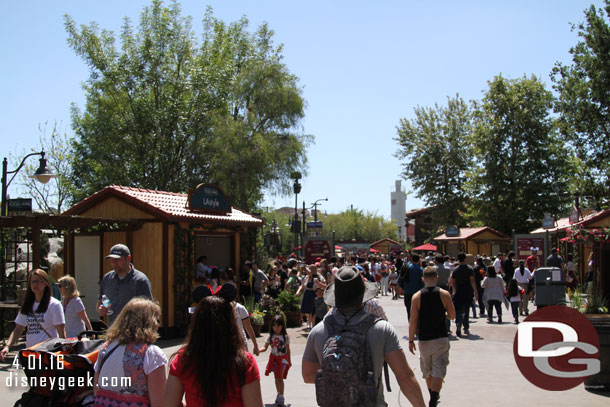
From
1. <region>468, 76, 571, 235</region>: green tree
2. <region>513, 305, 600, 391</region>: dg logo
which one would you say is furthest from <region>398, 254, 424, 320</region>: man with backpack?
<region>468, 76, 571, 235</region>: green tree

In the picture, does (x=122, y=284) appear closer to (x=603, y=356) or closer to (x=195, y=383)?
(x=195, y=383)

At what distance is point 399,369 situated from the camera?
3586 millimetres

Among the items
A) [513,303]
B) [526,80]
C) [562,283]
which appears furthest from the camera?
[526,80]

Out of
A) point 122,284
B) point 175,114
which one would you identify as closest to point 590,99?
point 175,114

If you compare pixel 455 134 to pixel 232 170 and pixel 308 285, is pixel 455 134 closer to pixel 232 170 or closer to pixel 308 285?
pixel 232 170

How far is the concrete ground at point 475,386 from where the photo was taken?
7.62 metres

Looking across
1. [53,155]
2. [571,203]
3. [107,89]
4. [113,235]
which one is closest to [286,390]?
[113,235]

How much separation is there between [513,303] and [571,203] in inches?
1113

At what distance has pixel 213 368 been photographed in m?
3.36

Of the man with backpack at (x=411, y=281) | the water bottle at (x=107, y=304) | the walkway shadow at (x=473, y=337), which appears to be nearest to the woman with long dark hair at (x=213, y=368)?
the water bottle at (x=107, y=304)

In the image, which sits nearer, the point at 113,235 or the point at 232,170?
the point at 113,235

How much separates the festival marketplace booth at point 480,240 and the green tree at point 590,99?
640 cm

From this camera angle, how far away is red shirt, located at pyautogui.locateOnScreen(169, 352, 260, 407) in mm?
3363

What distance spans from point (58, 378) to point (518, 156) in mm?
39188
